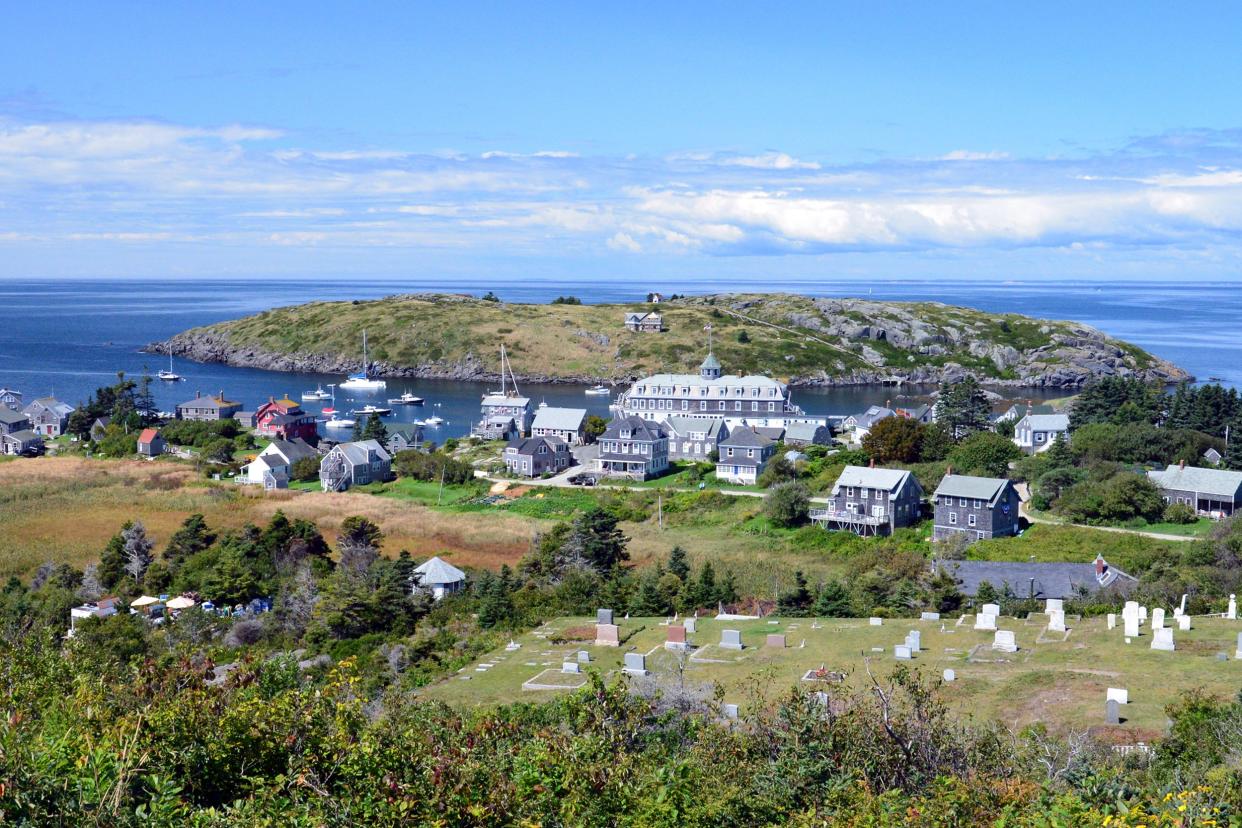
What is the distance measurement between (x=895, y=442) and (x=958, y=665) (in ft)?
121

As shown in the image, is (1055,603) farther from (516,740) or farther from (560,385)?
(560,385)

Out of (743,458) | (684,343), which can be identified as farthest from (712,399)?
(684,343)

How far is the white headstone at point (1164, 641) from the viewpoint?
88.5ft

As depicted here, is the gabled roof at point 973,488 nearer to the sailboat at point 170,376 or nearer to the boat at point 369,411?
the boat at point 369,411

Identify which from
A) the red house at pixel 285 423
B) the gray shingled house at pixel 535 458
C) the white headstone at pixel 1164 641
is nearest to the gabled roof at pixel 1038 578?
the white headstone at pixel 1164 641

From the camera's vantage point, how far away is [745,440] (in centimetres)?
6425

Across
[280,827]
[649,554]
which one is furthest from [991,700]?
[649,554]

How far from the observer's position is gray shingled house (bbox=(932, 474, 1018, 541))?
48.8 m

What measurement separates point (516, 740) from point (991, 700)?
10623mm

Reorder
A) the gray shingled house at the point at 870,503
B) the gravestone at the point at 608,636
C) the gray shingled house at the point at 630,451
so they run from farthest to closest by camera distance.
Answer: the gray shingled house at the point at 630,451 → the gray shingled house at the point at 870,503 → the gravestone at the point at 608,636

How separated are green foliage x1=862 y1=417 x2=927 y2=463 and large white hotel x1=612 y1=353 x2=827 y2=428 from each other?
16.8m

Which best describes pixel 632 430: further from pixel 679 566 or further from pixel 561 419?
pixel 679 566

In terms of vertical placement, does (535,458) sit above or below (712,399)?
below

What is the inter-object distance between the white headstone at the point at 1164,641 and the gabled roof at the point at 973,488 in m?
21.5
